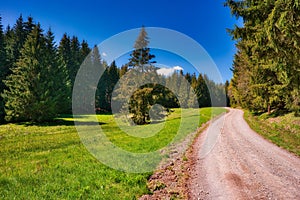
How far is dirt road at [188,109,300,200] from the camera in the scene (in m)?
5.32

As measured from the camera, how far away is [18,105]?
2473 cm

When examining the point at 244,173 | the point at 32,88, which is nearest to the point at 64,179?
the point at 244,173

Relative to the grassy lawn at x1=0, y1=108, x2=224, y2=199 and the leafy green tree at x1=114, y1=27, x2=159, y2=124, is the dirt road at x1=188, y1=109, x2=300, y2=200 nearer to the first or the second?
the grassy lawn at x1=0, y1=108, x2=224, y2=199

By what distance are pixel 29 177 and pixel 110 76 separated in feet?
181

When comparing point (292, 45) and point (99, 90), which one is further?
point (99, 90)

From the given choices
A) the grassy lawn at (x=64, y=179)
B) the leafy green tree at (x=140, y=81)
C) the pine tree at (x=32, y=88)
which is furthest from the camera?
the pine tree at (x=32, y=88)

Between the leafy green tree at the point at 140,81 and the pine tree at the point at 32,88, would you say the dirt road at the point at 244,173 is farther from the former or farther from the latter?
the pine tree at the point at 32,88

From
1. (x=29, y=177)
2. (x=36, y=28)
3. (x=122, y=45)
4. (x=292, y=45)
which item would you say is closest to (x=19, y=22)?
(x=36, y=28)

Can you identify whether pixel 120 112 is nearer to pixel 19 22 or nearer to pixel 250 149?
pixel 250 149

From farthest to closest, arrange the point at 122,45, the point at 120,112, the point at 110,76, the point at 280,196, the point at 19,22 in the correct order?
the point at 110,76
the point at 19,22
the point at 120,112
the point at 122,45
the point at 280,196

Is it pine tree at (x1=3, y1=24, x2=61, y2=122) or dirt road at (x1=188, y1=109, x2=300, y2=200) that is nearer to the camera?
dirt road at (x1=188, y1=109, x2=300, y2=200)

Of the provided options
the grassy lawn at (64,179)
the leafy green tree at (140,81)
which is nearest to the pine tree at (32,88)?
the leafy green tree at (140,81)

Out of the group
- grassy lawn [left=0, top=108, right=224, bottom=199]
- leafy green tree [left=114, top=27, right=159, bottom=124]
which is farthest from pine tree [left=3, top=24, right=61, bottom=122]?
grassy lawn [left=0, top=108, right=224, bottom=199]

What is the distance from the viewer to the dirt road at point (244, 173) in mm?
5317
